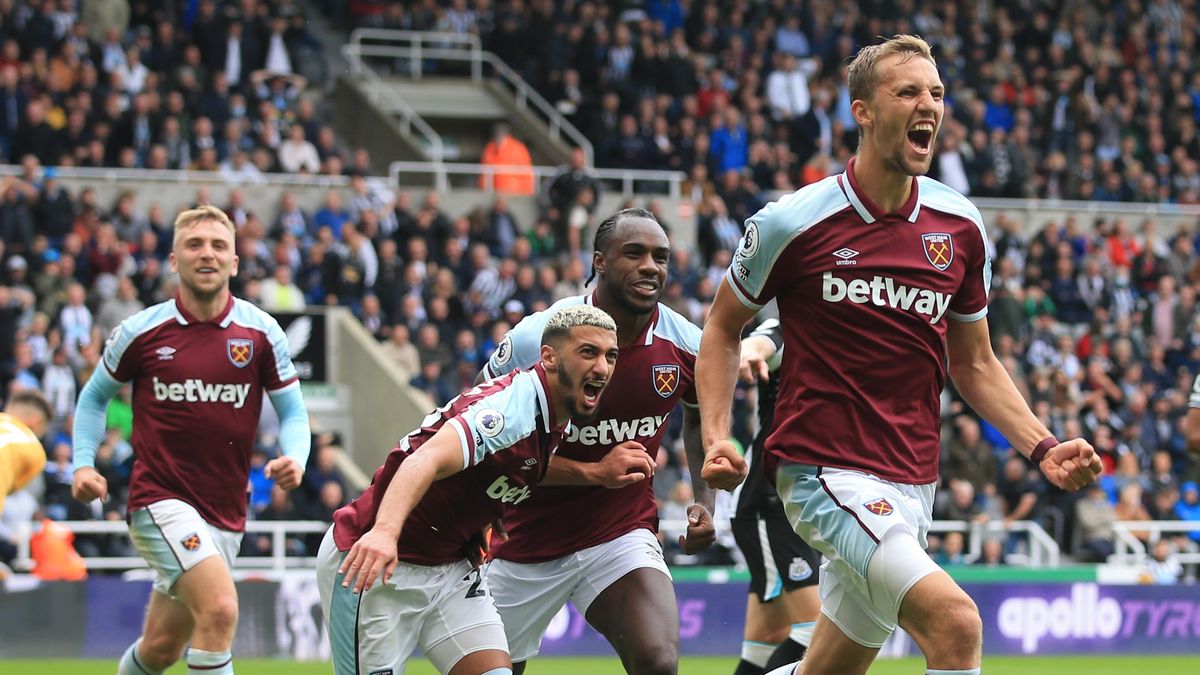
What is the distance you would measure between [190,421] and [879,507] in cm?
407

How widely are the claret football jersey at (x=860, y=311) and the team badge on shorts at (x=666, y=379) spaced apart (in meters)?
1.14

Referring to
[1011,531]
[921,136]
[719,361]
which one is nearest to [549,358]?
[719,361]

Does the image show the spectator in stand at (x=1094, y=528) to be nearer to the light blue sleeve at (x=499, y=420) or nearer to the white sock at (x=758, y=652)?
the white sock at (x=758, y=652)

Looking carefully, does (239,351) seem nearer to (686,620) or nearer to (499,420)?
(499,420)

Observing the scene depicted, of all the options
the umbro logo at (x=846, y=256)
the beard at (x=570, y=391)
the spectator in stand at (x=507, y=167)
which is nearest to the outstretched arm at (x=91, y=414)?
the beard at (x=570, y=391)

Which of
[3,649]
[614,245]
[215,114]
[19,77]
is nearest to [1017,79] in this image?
[215,114]

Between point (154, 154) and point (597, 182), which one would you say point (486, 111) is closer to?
point (597, 182)

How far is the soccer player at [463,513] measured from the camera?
6.44 metres

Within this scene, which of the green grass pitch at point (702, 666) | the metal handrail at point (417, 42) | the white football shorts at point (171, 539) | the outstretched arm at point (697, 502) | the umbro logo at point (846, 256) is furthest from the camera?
the metal handrail at point (417, 42)

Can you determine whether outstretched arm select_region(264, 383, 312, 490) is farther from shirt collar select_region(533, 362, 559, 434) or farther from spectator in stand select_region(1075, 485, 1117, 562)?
spectator in stand select_region(1075, 485, 1117, 562)

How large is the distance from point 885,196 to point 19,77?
54.6 feet

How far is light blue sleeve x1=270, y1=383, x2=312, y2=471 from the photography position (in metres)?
8.88

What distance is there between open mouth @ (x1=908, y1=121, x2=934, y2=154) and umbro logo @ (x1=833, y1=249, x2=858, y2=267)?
444mm

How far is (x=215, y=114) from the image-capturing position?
21.8 meters
